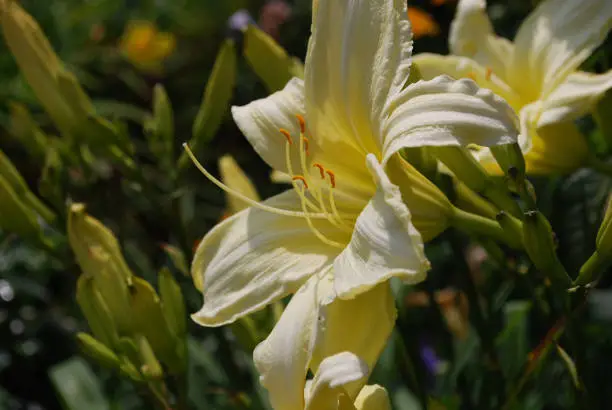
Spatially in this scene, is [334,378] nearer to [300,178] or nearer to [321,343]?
[321,343]

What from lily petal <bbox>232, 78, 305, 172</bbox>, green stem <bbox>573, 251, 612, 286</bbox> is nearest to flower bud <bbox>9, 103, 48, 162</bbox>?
lily petal <bbox>232, 78, 305, 172</bbox>

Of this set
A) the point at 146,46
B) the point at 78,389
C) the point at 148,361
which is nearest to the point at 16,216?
the point at 148,361

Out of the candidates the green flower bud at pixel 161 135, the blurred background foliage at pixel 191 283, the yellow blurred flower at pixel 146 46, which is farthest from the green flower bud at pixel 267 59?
the yellow blurred flower at pixel 146 46

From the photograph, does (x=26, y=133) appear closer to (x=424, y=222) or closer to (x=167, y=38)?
(x=424, y=222)

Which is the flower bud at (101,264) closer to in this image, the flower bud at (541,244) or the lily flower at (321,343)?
the lily flower at (321,343)

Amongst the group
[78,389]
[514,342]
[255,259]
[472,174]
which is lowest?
[78,389]

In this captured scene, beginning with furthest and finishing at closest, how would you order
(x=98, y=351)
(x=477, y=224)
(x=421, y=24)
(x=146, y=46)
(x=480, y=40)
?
(x=146, y=46) < (x=421, y=24) < (x=480, y=40) < (x=98, y=351) < (x=477, y=224)

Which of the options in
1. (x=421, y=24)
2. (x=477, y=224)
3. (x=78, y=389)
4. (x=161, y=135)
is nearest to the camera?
(x=477, y=224)

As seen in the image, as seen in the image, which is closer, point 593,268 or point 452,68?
point 593,268

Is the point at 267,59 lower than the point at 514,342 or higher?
higher
